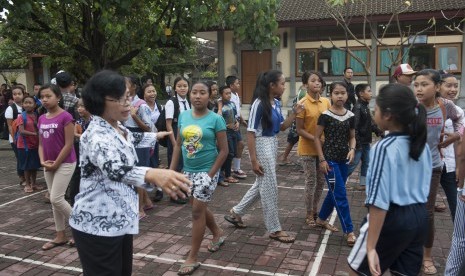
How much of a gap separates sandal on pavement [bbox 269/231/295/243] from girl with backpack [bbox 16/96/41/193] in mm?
4296

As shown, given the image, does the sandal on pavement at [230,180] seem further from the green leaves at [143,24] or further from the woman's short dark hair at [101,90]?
the woman's short dark hair at [101,90]

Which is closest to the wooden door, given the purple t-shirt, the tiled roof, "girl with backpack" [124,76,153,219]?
the tiled roof

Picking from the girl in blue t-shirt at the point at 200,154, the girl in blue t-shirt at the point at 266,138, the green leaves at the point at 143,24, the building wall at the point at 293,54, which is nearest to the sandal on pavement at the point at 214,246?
the girl in blue t-shirt at the point at 200,154

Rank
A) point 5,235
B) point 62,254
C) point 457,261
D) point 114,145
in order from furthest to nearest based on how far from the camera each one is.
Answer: point 5,235, point 62,254, point 457,261, point 114,145

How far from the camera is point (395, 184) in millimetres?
2402

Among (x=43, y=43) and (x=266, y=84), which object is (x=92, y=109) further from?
(x=43, y=43)

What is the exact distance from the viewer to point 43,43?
1215 centimetres

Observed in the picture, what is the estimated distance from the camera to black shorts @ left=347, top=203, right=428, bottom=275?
8.05 ft

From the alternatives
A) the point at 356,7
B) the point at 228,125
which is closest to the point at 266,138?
the point at 228,125

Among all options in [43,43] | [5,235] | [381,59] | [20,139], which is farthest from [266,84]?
[381,59]

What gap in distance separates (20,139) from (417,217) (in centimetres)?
646

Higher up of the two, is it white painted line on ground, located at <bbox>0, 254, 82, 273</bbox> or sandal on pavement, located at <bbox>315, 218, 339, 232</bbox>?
sandal on pavement, located at <bbox>315, 218, 339, 232</bbox>

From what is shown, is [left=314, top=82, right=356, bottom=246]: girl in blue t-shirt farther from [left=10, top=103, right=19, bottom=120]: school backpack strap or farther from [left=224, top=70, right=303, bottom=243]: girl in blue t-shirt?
[left=10, top=103, right=19, bottom=120]: school backpack strap

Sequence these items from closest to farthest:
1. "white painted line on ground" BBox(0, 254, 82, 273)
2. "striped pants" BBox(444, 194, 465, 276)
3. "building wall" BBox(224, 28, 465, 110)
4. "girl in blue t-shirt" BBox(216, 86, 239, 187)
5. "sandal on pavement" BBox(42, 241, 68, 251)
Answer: "striped pants" BBox(444, 194, 465, 276) < "white painted line on ground" BBox(0, 254, 82, 273) < "sandal on pavement" BBox(42, 241, 68, 251) < "girl in blue t-shirt" BBox(216, 86, 239, 187) < "building wall" BBox(224, 28, 465, 110)
